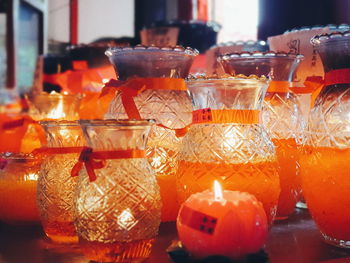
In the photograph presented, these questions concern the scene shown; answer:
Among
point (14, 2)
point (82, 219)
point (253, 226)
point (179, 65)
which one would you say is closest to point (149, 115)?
point (179, 65)

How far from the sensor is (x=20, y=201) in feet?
3.47

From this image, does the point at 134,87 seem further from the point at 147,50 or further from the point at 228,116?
the point at 228,116

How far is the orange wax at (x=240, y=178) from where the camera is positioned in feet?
2.92

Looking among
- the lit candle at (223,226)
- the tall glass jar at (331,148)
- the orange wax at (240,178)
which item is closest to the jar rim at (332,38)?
the tall glass jar at (331,148)

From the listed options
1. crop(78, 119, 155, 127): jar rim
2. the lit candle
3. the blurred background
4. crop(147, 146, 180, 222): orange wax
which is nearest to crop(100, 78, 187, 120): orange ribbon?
crop(147, 146, 180, 222): orange wax

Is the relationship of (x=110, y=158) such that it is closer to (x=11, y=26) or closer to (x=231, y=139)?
(x=231, y=139)

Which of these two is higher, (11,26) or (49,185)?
(11,26)

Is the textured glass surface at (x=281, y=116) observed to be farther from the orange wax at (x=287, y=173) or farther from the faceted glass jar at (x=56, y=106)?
the faceted glass jar at (x=56, y=106)

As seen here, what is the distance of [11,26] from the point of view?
3.40m

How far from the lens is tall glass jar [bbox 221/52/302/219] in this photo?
3.53 feet

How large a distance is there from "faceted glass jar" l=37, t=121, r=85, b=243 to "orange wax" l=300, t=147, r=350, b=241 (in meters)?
0.43

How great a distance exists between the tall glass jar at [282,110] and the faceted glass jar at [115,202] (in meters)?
0.37

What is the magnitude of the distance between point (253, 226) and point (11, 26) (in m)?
3.10

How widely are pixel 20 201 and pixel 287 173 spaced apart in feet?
1.89
